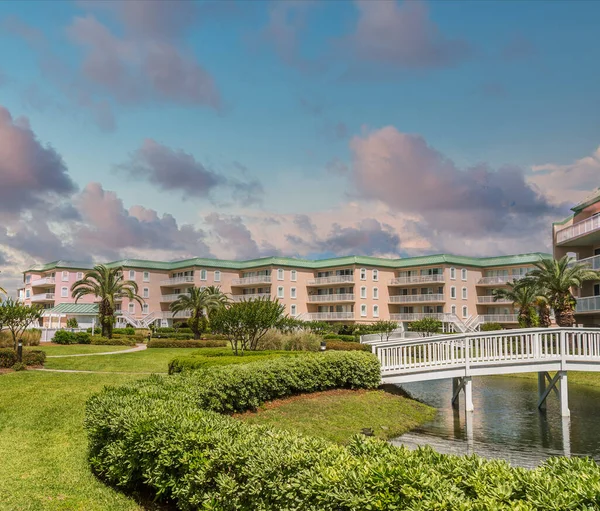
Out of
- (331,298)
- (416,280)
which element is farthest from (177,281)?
(416,280)

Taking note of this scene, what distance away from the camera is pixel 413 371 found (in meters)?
19.4

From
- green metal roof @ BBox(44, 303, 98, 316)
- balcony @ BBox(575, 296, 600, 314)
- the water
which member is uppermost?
green metal roof @ BBox(44, 303, 98, 316)

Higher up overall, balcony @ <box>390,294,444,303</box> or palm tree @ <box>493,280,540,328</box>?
balcony @ <box>390,294,444,303</box>

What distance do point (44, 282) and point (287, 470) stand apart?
301ft

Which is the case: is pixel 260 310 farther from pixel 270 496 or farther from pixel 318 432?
pixel 270 496

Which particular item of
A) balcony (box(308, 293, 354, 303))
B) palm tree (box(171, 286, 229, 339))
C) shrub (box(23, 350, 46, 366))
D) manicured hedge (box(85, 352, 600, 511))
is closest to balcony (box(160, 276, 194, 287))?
balcony (box(308, 293, 354, 303))

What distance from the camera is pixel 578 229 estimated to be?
38344mm

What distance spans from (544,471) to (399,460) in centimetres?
134

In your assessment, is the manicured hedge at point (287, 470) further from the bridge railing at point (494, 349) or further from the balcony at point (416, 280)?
the balcony at point (416, 280)

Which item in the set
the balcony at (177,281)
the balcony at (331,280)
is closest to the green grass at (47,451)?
the balcony at (331,280)

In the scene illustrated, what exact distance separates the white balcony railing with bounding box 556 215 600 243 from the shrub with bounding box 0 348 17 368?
1323 inches

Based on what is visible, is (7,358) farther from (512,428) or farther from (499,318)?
(499,318)

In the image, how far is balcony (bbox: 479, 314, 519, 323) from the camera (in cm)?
6662

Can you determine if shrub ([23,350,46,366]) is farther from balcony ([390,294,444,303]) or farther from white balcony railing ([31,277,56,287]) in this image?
white balcony railing ([31,277,56,287])
